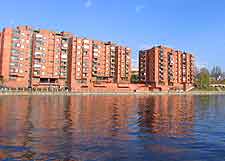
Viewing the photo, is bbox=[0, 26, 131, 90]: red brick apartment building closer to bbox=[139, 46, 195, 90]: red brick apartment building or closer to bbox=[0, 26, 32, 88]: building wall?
bbox=[0, 26, 32, 88]: building wall

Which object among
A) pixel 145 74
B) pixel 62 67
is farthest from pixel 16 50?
pixel 145 74

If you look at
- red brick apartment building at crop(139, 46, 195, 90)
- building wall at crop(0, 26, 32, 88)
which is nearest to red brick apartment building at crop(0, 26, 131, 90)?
building wall at crop(0, 26, 32, 88)

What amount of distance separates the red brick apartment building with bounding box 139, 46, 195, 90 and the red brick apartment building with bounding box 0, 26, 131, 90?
25.8m

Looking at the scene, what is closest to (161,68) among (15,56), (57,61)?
(57,61)

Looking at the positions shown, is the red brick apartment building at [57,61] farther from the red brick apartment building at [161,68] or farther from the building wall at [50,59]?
the red brick apartment building at [161,68]

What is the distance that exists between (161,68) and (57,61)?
253ft

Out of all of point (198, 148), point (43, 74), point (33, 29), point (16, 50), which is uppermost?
point (33, 29)

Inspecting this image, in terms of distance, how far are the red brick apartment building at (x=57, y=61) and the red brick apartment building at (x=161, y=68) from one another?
2581 centimetres

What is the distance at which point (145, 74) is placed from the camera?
7692 inches

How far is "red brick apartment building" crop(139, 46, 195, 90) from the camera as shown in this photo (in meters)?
187

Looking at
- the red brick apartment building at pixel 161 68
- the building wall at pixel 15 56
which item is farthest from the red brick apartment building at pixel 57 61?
the red brick apartment building at pixel 161 68

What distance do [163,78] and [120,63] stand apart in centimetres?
3541

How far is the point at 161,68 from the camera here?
18912 cm

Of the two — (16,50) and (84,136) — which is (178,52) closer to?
(16,50)
